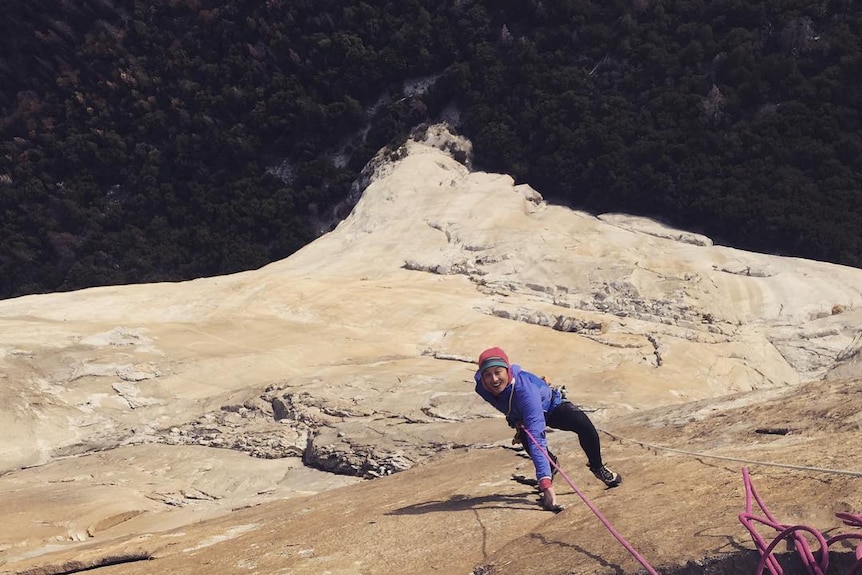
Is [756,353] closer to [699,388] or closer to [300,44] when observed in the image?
[699,388]

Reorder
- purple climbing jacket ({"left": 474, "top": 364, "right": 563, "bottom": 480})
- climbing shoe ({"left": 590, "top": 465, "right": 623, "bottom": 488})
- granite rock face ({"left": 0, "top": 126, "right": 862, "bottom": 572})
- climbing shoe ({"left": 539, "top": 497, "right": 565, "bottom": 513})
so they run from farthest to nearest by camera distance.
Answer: granite rock face ({"left": 0, "top": 126, "right": 862, "bottom": 572}) → climbing shoe ({"left": 590, "top": 465, "right": 623, "bottom": 488}) → purple climbing jacket ({"left": 474, "top": 364, "right": 563, "bottom": 480}) → climbing shoe ({"left": 539, "top": 497, "right": 565, "bottom": 513})

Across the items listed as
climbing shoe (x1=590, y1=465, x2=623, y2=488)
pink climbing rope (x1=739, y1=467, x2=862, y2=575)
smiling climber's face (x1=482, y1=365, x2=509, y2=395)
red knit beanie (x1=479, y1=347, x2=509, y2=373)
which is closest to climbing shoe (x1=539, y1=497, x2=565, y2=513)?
climbing shoe (x1=590, y1=465, x2=623, y2=488)

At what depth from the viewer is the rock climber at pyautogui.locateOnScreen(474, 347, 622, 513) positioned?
5980mm

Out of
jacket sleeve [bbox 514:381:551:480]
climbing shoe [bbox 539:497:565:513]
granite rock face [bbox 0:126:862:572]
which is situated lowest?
granite rock face [bbox 0:126:862:572]

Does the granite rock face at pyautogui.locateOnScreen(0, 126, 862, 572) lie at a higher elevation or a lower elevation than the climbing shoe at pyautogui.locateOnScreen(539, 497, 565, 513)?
lower

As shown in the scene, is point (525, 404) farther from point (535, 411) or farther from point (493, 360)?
point (493, 360)

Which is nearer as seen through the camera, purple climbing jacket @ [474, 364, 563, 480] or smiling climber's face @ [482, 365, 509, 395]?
smiling climber's face @ [482, 365, 509, 395]

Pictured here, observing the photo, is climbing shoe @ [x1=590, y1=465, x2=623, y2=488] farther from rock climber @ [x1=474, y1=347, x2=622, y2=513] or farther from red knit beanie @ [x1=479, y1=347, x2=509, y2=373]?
red knit beanie @ [x1=479, y1=347, x2=509, y2=373]

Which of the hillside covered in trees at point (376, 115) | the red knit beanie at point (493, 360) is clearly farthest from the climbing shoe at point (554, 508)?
the hillside covered in trees at point (376, 115)

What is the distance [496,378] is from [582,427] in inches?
34.0

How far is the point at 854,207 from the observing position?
1069 inches

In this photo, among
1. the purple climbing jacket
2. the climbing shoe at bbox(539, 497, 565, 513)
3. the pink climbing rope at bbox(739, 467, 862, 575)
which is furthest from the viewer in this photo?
the purple climbing jacket

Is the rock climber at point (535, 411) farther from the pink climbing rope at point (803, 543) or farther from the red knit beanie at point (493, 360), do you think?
the pink climbing rope at point (803, 543)

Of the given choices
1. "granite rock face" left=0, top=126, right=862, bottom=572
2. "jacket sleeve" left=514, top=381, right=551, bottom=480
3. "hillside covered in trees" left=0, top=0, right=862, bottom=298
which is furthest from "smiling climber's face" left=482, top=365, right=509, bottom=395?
"hillside covered in trees" left=0, top=0, right=862, bottom=298
